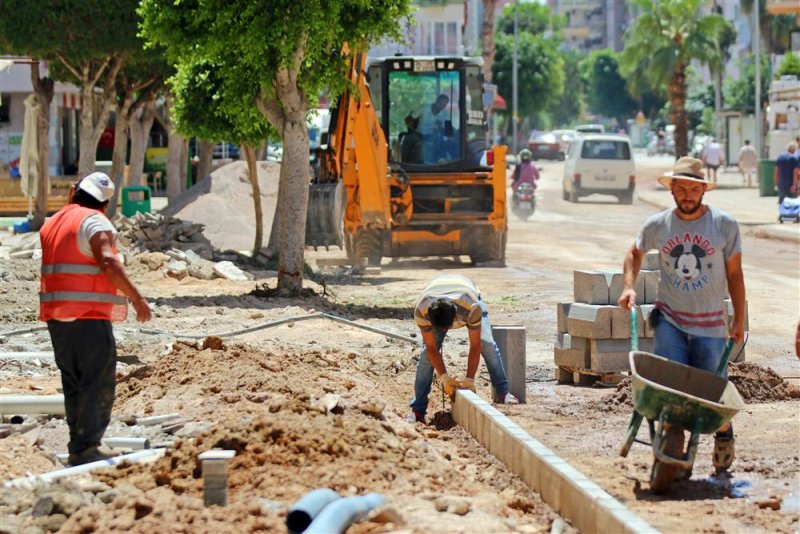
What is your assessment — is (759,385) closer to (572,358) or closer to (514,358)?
(572,358)

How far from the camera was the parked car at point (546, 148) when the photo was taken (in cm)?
7250

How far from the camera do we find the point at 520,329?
11117 mm

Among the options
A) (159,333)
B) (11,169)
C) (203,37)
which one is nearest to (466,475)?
(159,333)

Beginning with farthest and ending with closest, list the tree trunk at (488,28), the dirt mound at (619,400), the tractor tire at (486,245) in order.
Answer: the tree trunk at (488,28) → the tractor tire at (486,245) → the dirt mound at (619,400)

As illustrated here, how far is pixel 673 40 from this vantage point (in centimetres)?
5466

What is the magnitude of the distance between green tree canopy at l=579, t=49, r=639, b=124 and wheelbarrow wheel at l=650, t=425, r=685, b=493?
4731 inches

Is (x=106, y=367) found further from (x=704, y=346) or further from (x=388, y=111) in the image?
(x=388, y=111)

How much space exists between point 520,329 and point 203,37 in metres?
7.41

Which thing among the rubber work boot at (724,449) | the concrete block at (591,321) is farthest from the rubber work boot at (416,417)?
the rubber work boot at (724,449)

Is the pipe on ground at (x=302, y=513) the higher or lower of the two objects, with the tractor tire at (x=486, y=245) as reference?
lower

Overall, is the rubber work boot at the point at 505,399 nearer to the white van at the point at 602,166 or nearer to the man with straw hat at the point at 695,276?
the man with straw hat at the point at 695,276

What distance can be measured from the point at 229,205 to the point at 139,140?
674 cm

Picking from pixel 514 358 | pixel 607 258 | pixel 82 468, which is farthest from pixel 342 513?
pixel 607 258

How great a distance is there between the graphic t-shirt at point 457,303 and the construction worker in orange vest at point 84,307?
2186mm
